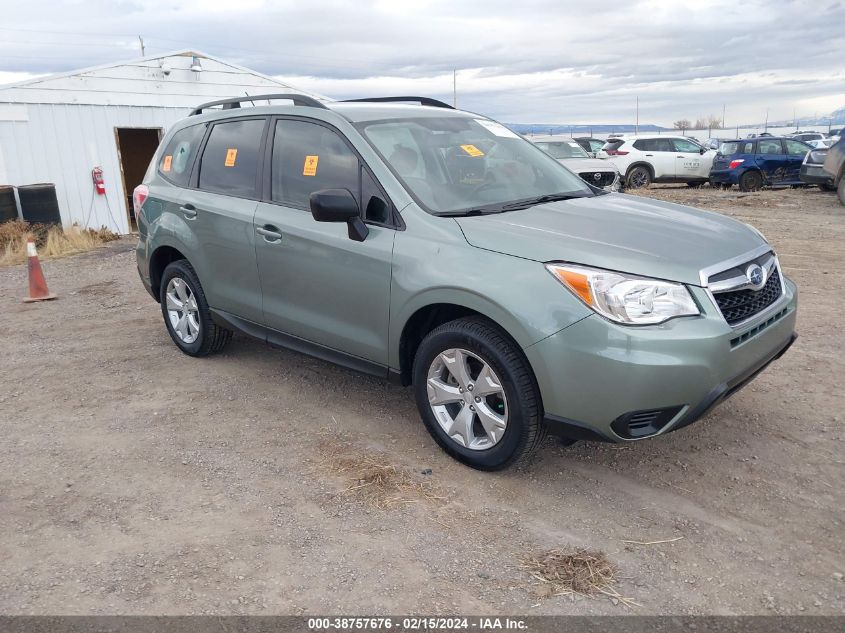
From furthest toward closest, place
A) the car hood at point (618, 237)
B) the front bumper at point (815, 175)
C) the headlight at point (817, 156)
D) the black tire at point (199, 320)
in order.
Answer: the headlight at point (817, 156) → the front bumper at point (815, 175) → the black tire at point (199, 320) → the car hood at point (618, 237)

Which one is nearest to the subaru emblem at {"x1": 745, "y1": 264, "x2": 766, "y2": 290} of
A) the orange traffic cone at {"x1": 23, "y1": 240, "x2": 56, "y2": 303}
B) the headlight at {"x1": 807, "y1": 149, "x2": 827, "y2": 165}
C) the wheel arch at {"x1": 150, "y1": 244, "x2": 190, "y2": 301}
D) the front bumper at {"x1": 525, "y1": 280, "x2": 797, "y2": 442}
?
the front bumper at {"x1": 525, "y1": 280, "x2": 797, "y2": 442}

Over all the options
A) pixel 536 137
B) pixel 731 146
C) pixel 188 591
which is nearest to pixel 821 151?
pixel 731 146

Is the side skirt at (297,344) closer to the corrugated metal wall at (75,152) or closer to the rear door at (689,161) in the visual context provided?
the corrugated metal wall at (75,152)

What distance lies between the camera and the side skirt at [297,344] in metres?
4.12

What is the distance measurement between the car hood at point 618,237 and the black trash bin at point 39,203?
11.3m

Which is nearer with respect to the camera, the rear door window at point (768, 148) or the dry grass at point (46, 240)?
the dry grass at point (46, 240)

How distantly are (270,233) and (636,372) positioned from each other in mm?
2467

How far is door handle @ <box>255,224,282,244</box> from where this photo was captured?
4434 millimetres

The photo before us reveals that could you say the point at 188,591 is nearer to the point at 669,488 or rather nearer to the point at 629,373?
the point at 629,373

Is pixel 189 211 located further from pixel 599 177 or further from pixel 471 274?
pixel 599 177

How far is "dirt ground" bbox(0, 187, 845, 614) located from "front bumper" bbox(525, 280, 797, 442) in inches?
19.4

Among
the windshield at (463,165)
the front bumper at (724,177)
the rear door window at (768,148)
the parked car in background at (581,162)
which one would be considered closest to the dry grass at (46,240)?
the windshield at (463,165)

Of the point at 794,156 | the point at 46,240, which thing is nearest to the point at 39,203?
the point at 46,240

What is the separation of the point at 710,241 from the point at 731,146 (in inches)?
690
